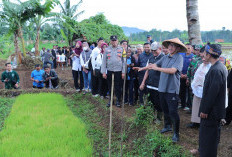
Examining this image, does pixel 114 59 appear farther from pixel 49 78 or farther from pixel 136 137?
pixel 49 78

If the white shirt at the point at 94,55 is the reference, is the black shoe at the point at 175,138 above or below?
below

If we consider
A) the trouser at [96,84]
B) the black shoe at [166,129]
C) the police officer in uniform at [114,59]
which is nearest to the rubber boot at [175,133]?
the black shoe at [166,129]

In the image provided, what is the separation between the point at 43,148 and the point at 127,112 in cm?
242

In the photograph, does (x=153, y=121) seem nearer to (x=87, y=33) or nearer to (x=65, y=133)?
(x=65, y=133)

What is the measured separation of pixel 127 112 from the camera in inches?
241

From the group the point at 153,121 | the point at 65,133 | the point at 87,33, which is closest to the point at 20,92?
the point at 65,133

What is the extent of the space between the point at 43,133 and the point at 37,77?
482 cm

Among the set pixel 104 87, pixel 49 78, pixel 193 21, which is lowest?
pixel 104 87

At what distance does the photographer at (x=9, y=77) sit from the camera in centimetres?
907

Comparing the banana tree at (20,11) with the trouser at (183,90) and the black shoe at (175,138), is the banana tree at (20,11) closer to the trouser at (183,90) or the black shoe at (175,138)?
the trouser at (183,90)

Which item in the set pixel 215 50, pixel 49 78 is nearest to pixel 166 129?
pixel 215 50

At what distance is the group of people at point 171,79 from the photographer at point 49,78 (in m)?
0.04

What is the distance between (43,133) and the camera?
16.8ft

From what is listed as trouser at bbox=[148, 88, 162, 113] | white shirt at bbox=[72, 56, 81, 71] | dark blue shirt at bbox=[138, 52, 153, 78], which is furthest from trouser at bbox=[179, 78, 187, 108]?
white shirt at bbox=[72, 56, 81, 71]
